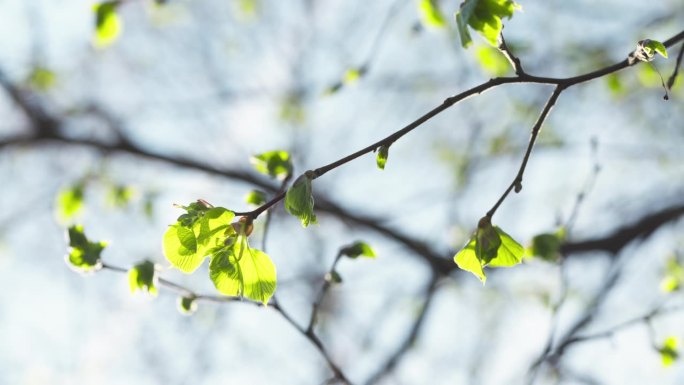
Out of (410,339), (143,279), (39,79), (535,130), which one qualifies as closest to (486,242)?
(535,130)

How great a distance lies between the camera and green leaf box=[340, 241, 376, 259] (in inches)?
59.2

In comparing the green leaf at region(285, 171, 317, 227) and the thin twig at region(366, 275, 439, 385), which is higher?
the green leaf at region(285, 171, 317, 227)

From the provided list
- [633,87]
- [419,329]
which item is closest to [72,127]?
[419,329]

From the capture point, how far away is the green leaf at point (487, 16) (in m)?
0.89

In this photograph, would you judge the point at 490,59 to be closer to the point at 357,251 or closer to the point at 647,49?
the point at 357,251

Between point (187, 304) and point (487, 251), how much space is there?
0.83m

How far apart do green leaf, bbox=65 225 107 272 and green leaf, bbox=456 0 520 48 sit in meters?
0.98

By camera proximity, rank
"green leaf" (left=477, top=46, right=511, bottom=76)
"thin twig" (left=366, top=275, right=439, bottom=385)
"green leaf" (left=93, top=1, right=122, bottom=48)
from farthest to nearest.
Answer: "thin twig" (left=366, top=275, right=439, bottom=385), "green leaf" (left=477, top=46, right=511, bottom=76), "green leaf" (left=93, top=1, right=122, bottom=48)

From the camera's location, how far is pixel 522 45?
2.69m

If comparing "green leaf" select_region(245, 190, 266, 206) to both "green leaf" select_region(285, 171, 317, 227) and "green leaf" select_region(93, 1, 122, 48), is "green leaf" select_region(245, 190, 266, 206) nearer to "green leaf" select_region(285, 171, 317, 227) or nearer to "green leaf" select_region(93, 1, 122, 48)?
"green leaf" select_region(285, 171, 317, 227)

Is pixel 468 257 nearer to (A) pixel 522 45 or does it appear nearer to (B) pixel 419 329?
(A) pixel 522 45

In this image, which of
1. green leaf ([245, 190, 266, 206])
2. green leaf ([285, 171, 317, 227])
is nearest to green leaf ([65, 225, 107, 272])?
green leaf ([245, 190, 266, 206])

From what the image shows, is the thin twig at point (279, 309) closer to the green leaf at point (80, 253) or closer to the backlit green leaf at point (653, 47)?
the green leaf at point (80, 253)

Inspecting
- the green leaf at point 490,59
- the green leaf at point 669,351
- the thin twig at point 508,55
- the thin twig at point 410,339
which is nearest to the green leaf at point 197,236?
the thin twig at point 508,55
